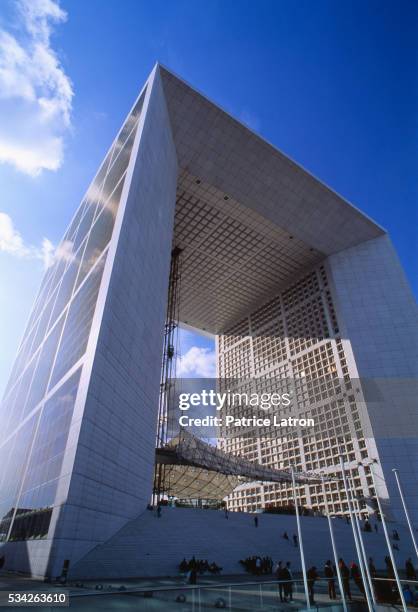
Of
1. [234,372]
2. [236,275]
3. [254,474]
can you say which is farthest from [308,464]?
[236,275]

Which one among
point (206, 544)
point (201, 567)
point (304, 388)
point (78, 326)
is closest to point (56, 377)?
point (78, 326)

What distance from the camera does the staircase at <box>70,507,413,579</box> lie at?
14.8m

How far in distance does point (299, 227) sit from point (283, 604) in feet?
120

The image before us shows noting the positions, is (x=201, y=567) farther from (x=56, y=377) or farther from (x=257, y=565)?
(x=56, y=377)

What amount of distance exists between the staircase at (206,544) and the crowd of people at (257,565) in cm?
45

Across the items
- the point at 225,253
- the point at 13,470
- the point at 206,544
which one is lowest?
the point at 206,544

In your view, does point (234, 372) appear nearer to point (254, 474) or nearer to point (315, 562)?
point (254, 474)

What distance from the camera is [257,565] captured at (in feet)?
57.0

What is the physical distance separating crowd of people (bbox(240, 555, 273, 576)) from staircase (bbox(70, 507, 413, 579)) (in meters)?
0.45

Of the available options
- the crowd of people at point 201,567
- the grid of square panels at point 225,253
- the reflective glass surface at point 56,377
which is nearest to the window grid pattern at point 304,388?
the grid of square panels at point 225,253

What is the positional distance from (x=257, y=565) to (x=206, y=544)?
8.09 ft

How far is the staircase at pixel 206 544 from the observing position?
14805 mm

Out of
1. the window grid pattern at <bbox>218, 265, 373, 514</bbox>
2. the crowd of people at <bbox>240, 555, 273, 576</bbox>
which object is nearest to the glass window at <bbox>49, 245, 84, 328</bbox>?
the crowd of people at <bbox>240, 555, 273, 576</bbox>

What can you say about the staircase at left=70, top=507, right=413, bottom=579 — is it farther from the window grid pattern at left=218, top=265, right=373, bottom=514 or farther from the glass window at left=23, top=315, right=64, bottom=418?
the glass window at left=23, top=315, right=64, bottom=418
